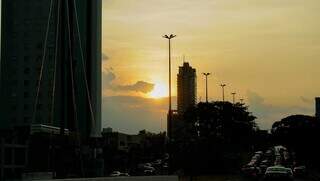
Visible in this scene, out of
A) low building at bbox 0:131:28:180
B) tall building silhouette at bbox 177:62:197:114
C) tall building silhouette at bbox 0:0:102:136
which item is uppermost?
tall building silhouette at bbox 177:62:197:114

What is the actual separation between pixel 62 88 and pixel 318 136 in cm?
8285

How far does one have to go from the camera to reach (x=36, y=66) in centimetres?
4019

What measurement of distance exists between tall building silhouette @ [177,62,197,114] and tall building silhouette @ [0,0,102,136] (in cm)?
11331

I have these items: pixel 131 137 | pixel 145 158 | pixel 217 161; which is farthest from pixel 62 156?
pixel 131 137

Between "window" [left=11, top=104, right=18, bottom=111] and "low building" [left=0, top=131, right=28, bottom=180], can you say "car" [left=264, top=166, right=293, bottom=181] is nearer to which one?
"window" [left=11, top=104, right=18, bottom=111]

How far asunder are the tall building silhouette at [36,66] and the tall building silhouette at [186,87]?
113 metres

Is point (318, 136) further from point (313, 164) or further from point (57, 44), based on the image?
point (57, 44)

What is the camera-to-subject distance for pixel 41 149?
3241cm

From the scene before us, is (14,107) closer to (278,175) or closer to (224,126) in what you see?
(278,175)

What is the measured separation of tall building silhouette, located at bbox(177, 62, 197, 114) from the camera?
6206 inches

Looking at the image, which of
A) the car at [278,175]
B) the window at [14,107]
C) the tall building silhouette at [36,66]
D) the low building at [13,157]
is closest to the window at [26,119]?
the tall building silhouette at [36,66]

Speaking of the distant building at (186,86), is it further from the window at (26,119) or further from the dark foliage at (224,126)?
the window at (26,119)

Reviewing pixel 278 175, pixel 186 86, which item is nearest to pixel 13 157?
pixel 278 175

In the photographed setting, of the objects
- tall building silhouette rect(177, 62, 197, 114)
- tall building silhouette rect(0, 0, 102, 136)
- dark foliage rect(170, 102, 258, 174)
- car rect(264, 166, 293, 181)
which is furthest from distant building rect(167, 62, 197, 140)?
tall building silhouette rect(0, 0, 102, 136)
